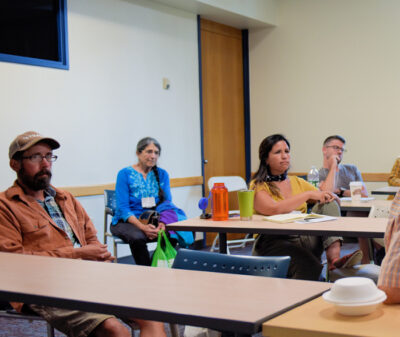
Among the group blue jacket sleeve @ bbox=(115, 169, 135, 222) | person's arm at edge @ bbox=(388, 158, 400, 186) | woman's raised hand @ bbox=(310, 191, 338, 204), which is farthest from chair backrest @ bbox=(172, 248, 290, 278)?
person's arm at edge @ bbox=(388, 158, 400, 186)

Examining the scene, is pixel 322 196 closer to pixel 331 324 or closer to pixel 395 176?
pixel 331 324

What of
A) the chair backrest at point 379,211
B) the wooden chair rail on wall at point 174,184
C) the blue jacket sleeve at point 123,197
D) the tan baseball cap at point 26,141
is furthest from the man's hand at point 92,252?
the wooden chair rail on wall at point 174,184

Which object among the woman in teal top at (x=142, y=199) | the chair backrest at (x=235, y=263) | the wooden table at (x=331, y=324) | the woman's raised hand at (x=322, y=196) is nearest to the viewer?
the wooden table at (x=331, y=324)

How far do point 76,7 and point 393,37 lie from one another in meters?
3.80

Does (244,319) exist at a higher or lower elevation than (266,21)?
lower

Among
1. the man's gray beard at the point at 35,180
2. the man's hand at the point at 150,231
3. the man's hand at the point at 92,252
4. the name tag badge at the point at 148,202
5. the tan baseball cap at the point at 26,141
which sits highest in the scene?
the tan baseball cap at the point at 26,141

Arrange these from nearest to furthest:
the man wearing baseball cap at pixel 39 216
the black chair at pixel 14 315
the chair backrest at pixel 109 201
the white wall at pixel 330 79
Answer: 1. the black chair at pixel 14 315
2. the man wearing baseball cap at pixel 39 216
3. the chair backrest at pixel 109 201
4. the white wall at pixel 330 79

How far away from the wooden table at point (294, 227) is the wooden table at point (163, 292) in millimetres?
1131

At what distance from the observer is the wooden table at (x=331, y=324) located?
50.1 inches

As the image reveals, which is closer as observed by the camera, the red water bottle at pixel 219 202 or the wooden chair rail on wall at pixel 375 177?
the red water bottle at pixel 219 202

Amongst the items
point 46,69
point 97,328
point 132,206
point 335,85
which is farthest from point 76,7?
point 97,328

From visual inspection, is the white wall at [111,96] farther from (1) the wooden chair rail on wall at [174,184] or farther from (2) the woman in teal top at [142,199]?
(2) the woman in teal top at [142,199]

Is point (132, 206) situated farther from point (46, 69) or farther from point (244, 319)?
point (244, 319)

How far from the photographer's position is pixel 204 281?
6.10 feet
